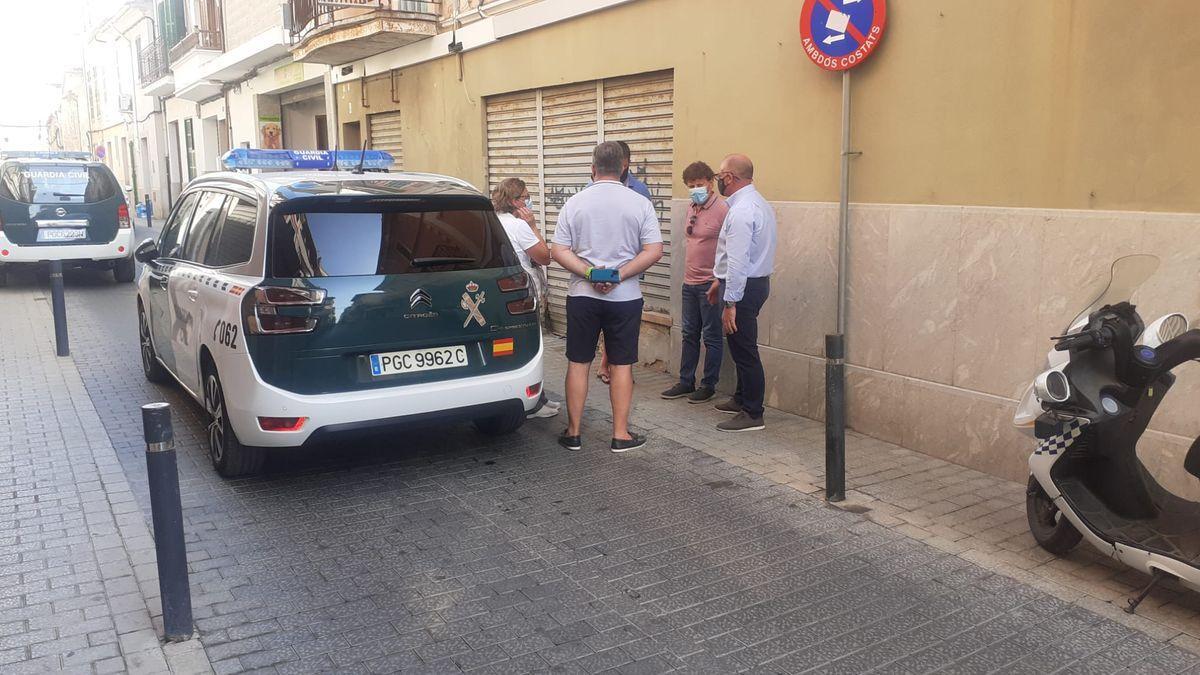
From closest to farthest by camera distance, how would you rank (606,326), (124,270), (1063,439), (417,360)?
(1063,439), (417,360), (606,326), (124,270)

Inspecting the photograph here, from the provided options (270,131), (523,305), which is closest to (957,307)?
(523,305)

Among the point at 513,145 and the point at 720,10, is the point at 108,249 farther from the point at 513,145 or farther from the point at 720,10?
the point at 720,10

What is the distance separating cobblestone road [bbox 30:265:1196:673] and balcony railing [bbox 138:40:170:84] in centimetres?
2685

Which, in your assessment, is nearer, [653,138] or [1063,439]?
[1063,439]

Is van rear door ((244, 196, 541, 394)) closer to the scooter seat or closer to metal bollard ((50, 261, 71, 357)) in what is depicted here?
the scooter seat

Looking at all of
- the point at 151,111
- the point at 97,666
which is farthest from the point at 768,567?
the point at 151,111

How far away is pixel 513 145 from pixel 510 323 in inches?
239

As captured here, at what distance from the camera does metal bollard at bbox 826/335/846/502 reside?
197 inches

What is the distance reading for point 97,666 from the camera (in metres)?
3.47

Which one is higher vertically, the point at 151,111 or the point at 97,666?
the point at 151,111

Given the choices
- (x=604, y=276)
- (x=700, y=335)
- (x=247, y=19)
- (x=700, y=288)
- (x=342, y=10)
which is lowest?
(x=700, y=335)

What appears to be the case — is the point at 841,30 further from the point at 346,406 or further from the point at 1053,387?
the point at 346,406

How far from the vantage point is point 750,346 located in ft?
22.0

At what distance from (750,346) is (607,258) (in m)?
1.35
